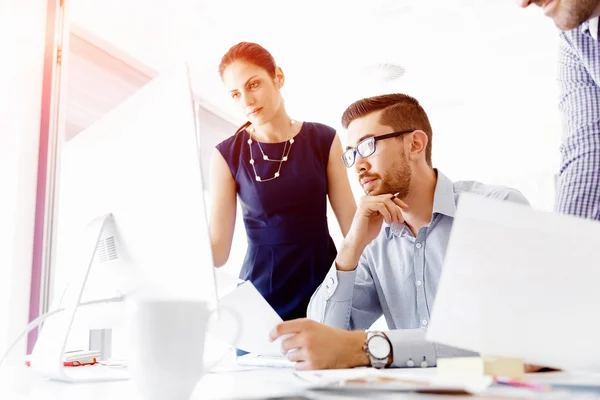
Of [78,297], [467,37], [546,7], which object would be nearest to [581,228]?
[78,297]

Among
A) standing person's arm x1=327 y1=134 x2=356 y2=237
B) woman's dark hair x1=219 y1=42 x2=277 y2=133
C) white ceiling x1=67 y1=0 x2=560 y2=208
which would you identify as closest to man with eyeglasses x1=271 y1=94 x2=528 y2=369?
standing person's arm x1=327 y1=134 x2=356 y2=237

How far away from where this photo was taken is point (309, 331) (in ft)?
2.94

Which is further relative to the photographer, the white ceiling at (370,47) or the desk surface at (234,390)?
the white ceiling at (370,47)

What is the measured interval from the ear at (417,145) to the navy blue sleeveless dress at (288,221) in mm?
307

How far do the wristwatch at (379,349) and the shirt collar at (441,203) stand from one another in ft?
1.95

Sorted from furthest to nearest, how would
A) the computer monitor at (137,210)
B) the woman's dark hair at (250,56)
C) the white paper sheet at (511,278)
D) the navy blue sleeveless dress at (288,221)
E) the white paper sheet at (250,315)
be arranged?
the woman's dark hair at (250,56) < the navy blue sleeveless dress at (288,221) < the white paper sheet at (250,315) < the computer monitor at (137,210) < the white paper sheet at (511,278)

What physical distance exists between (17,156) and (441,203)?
7.05 feet

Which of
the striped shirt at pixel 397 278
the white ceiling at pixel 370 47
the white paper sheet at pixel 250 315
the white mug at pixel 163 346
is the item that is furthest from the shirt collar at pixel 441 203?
the white ceiling at pixel 370 47


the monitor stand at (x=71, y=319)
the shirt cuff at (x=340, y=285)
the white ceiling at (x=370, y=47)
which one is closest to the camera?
the monitor stand at (x=71, y=319)

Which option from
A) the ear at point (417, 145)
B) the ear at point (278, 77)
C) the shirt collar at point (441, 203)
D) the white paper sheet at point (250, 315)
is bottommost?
the white paper sheet at point (250, 315)

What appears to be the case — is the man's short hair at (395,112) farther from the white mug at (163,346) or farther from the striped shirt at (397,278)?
the white mug at (163,346)

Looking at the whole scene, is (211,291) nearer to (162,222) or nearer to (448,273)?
(162,222)

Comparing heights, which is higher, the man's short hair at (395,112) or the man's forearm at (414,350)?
the man's short hair at (395,112)

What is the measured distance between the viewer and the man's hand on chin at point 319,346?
87cm
